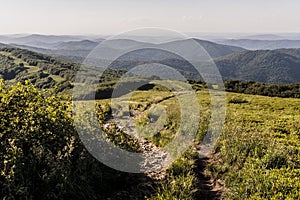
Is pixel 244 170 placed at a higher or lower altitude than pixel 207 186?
higher

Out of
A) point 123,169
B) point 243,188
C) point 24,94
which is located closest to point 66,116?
point 24,94

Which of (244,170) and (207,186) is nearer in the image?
(244,170)

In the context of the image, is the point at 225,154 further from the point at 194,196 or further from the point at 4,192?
the point at 4,192

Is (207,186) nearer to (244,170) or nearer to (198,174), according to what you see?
(198,174)

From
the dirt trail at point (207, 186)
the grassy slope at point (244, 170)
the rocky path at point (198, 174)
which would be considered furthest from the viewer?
the rocky path at point (198, 174)

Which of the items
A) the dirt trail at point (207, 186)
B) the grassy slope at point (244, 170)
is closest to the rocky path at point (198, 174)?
the dirt trail at point (207, 186)

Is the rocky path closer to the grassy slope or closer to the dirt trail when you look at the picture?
the dirt trail

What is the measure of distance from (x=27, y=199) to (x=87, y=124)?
3710 millimetres

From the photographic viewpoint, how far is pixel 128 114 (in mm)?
29609

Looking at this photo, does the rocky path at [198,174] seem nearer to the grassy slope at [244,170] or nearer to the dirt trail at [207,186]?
the dirt trail at [207,186]

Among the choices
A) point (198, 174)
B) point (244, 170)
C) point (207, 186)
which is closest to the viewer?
point (244, 170)

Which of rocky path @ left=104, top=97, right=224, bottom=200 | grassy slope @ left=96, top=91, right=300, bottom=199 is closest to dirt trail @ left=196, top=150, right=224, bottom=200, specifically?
rocky path @ left=104, top=97, right=224, bottom=200

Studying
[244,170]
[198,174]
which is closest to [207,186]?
[198,174]

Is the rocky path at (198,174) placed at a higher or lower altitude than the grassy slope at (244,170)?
lower
